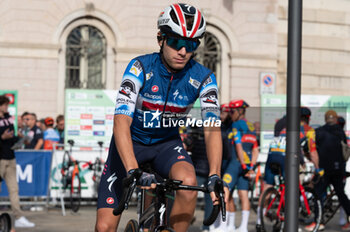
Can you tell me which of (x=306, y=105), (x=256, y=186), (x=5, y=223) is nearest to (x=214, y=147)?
(x=5, y=223)

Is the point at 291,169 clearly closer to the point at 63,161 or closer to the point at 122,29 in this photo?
the point at 63,161

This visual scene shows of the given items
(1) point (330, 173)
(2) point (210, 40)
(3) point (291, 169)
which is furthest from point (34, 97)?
(3) point (291, 169)

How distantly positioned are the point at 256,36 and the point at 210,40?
158 cm

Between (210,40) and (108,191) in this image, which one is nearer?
(108,191)

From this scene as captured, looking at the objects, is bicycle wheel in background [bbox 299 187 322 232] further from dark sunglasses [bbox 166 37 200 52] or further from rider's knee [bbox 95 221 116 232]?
dark sunglasses [bbox 166 37 200 52]

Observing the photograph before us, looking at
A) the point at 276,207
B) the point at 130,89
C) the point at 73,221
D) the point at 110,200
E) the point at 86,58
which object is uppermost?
the point at 86,58

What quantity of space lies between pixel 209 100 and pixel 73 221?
27.5 feet

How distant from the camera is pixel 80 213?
561 inches

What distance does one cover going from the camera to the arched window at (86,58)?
77.6 feet

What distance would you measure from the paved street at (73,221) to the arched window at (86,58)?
9.08m

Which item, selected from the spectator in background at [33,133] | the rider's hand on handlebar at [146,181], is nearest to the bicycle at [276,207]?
the spectator in background at [33,133]

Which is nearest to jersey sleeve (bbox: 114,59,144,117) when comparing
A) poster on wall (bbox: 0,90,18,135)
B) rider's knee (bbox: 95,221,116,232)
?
rider's knee (bbox: 95,221,116,232)

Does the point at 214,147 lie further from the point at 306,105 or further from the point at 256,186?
the point at 306,105

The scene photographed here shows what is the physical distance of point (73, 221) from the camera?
1283 cm
